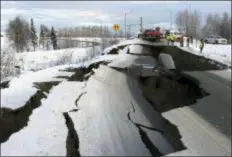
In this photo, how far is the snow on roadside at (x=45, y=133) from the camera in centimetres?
876

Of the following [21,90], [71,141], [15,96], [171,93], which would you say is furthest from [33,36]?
[71,141]

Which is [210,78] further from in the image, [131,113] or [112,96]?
[131,113]

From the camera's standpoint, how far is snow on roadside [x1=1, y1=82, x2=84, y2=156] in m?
8.76

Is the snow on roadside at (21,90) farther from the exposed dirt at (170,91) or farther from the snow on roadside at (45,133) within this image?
the exposed dirt at (170,91)

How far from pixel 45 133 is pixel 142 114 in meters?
4.69

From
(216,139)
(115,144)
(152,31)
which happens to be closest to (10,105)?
(115,144)

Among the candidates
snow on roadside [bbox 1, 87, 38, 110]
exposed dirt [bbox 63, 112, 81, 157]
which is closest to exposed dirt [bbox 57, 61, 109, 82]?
snow on roadside [bbox 1, 87, 38, 110]

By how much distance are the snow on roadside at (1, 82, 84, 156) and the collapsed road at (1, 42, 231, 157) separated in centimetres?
6

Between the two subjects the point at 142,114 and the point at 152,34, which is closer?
the point at 142,114

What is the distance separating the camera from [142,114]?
13.8 metres

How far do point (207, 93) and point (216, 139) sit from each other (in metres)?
6.59

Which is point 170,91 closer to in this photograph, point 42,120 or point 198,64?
point 42,120

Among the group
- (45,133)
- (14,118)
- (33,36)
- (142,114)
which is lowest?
(142,114)

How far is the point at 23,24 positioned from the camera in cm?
11850
